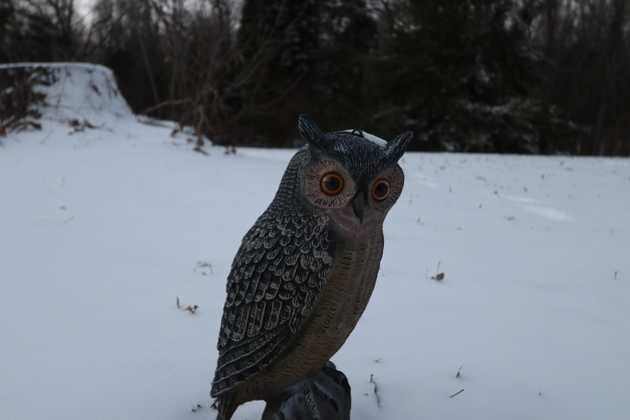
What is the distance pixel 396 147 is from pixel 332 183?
0.68ft

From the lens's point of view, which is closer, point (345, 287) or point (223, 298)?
point (345, 287)

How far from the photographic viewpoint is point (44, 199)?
12.6 feet

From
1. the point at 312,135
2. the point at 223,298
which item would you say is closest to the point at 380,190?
the point at 312,135

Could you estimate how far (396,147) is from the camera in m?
1.28

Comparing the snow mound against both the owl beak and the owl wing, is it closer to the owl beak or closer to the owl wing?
the owl wing

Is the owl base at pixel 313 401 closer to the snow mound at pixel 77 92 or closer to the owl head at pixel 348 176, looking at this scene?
the owl head at pixel 348 176

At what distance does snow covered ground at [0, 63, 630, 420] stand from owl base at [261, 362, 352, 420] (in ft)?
0.95

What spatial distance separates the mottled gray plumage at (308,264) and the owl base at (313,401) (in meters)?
0.04

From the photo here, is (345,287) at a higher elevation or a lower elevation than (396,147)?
lower

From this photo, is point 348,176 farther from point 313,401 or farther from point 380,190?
point 313,401

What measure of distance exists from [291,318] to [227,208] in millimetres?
3049

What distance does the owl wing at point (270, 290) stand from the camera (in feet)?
4.21

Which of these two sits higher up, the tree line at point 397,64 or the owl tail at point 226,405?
the tree line at point 397,64

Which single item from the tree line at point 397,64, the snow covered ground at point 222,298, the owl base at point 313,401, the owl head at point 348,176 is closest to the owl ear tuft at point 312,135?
the owl head at point 348,176
